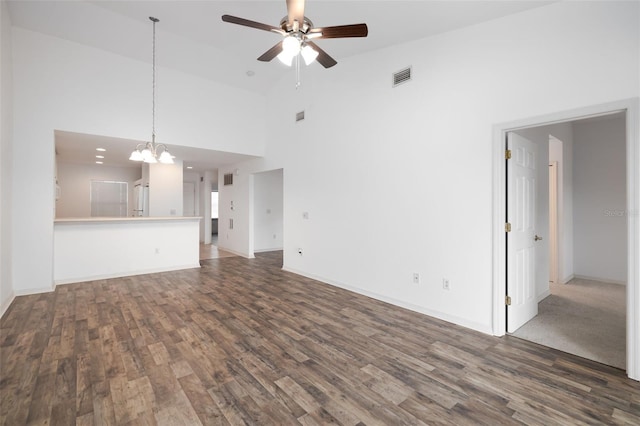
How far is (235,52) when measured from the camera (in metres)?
5.13

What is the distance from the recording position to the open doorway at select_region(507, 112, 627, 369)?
4172 mm

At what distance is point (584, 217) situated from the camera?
5371 mm

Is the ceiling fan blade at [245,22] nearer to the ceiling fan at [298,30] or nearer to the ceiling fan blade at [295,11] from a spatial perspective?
the ceiling fan at [298,30]

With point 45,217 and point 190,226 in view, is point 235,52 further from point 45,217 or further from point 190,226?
point 45,217

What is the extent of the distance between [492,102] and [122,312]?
502 cm

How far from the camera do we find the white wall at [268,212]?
831 centimetres

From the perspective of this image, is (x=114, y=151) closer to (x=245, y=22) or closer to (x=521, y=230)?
(x=245, y=22)

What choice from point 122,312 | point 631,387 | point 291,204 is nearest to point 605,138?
point 631,387

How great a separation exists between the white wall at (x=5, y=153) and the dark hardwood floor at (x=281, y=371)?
536 mm

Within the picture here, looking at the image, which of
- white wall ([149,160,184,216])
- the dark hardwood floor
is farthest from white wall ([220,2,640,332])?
white wall ([149,160,184,216])

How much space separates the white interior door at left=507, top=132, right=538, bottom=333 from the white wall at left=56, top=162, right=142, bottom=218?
10.9 meters

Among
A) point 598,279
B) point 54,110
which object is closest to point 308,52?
point 54,110

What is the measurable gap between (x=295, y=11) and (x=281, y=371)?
9.48 feet

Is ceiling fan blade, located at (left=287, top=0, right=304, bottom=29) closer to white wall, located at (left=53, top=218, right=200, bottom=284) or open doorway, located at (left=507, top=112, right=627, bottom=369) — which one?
open doorway, located at (left=507, top=112, right=627, bottom=369)
